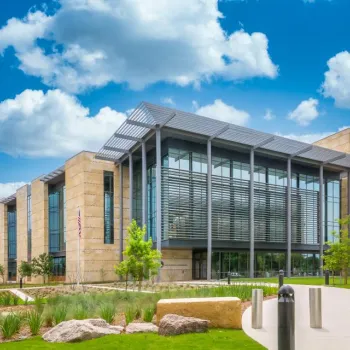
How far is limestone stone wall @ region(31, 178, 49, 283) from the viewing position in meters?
58.2

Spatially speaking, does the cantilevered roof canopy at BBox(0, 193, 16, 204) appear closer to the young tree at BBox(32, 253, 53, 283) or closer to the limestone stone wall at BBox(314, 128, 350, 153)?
the young tree at BBox(32, 253, 53, 283)

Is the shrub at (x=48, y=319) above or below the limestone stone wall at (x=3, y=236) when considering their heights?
above

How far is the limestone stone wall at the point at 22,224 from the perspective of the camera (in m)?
65.9

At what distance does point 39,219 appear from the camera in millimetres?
59844

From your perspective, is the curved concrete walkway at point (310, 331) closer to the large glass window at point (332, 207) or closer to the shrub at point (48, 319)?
the shrub at point (48, 319)

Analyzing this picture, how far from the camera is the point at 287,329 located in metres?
6.15

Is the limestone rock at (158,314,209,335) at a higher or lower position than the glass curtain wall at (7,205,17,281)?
higher

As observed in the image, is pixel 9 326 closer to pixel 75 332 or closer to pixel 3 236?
pixel 75 332

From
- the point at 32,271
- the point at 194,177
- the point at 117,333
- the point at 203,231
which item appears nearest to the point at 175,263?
the point at 203,231

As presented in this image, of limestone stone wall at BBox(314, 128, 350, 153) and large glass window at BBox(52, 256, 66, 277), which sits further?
limestone stone wall at BBox(314, 128, 350, 153)

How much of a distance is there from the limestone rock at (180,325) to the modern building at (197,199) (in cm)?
2824

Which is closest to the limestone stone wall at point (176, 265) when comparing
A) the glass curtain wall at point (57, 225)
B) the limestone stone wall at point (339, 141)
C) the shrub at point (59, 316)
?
the glass curtain wall at point (57, 225)

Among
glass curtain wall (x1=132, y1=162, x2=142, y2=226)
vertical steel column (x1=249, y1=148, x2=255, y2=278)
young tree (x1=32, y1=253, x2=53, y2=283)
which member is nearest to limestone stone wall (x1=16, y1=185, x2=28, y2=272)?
young tree (x1=32, y1=253, x2=53, y2=283)

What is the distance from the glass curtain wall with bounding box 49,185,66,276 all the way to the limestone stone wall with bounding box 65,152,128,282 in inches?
185
